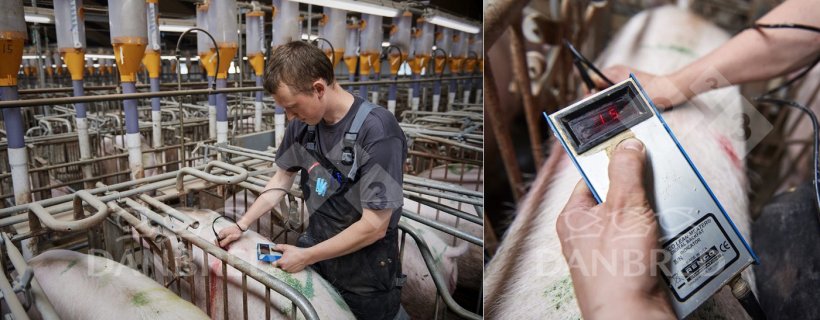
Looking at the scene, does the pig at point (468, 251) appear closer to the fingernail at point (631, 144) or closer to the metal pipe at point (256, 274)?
the metal pipe at point (256, 274)

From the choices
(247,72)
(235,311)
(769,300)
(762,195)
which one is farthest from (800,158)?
(247,72)

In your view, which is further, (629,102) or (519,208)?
(519,208)

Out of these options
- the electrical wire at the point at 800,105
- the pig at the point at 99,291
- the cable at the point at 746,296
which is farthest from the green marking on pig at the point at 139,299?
the electrical wire at the point at 800,105

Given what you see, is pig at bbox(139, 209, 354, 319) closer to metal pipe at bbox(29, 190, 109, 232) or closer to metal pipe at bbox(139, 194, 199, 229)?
metal pipe at bbox(139, 194, 199, 229)

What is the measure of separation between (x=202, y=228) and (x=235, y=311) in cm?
22

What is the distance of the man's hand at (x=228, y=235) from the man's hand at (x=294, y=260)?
131 mm

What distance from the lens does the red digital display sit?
547 millimetres

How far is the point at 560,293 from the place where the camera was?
0.63 m

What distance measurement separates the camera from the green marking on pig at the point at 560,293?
2.03ft

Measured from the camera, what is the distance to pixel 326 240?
98 centimetres

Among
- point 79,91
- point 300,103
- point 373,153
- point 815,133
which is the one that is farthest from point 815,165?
point 79,91

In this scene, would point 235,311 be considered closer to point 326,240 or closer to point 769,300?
point 326,240

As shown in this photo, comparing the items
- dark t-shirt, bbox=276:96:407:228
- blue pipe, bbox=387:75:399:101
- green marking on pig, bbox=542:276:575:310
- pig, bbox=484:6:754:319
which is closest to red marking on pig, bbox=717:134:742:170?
pig, bbox=484:6:754:319

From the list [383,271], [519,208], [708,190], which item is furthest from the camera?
[383,271]
